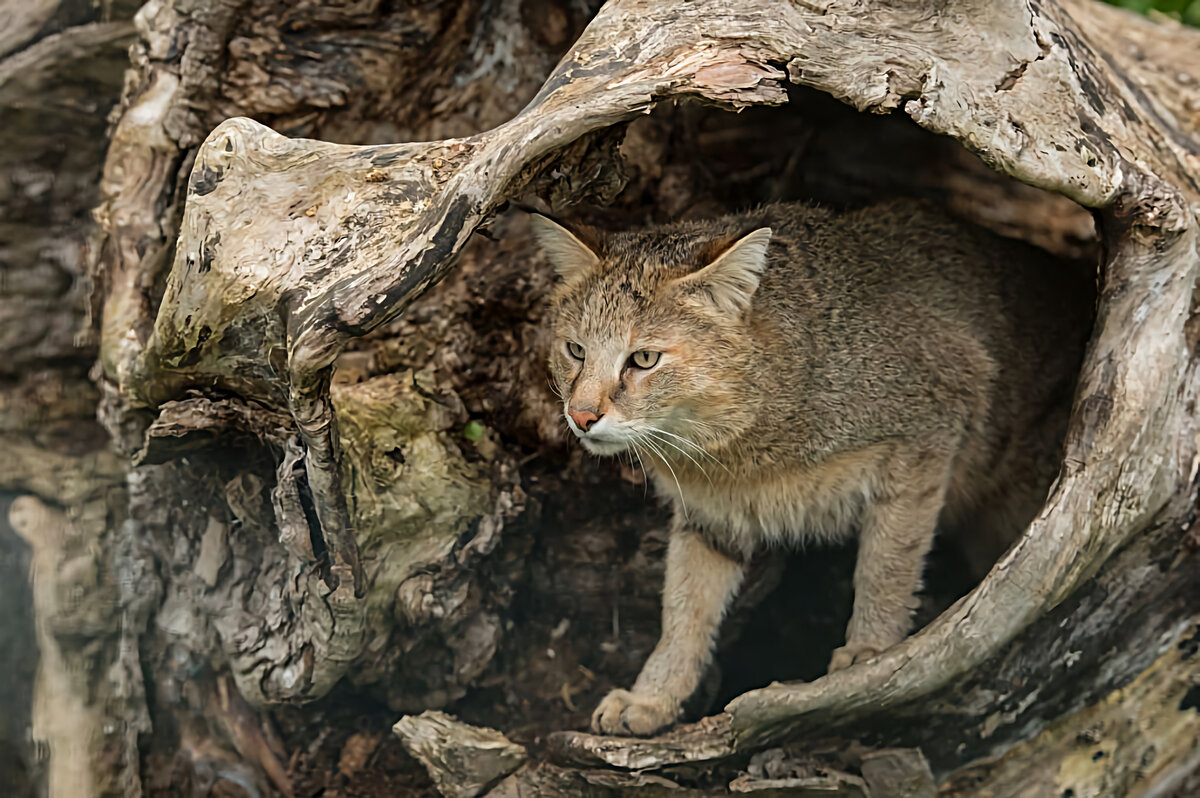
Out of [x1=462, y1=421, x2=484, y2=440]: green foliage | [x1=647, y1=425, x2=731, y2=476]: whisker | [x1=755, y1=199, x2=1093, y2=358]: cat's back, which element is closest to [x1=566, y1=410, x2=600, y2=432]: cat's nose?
[x1=647, y1=425, x2=731, y2=476]: whisker

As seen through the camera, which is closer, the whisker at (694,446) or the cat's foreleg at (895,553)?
the whisker at (694,446)

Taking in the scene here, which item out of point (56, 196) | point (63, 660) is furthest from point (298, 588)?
point (56, 196)

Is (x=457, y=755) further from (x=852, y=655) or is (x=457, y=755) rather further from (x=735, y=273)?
(x=735, y=273)

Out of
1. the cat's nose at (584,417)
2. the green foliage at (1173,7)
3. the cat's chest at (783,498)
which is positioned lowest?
the cat's chest at (783,498)

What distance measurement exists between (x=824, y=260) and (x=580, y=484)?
1.41 metres

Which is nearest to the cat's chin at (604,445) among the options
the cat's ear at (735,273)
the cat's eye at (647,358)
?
the cat's eye at (647,358)

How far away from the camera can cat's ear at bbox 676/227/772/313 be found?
123 inches

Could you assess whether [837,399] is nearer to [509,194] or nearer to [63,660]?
[509,194]

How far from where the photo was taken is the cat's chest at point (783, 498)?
3504 mm

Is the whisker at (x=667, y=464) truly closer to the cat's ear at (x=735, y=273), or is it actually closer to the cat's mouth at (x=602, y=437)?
the cat's mouth at (x=602, y=437)

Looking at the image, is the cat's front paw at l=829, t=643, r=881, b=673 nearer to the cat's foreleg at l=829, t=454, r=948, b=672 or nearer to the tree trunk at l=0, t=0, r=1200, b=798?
the cat's foreleg at l=829, t=454, r=948, b=672

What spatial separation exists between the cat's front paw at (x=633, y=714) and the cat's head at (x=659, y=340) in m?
0.95

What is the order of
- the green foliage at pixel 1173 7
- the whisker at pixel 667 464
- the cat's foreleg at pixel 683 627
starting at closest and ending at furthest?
the whisker at pixel 667 464 → the cat's foreleg at pixel 683 627 → the green foliage at pixel 1173 7

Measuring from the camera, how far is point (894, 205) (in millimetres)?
3975
